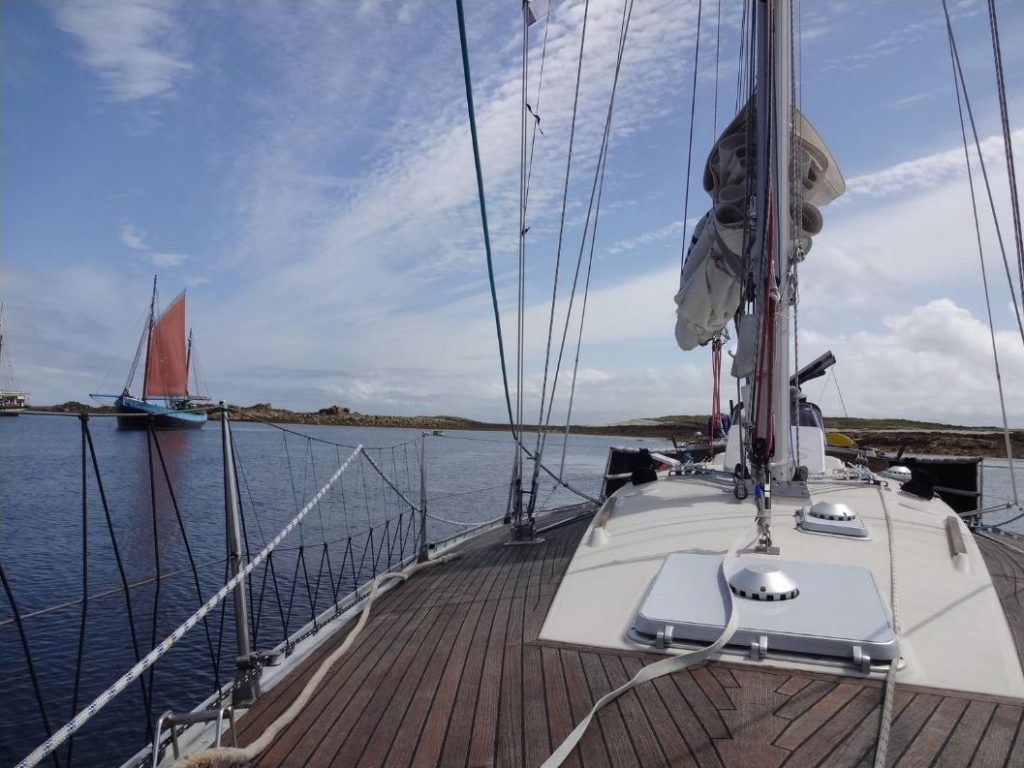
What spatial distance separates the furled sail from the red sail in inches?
2533

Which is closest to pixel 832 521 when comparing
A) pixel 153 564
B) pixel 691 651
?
pixel 691 651

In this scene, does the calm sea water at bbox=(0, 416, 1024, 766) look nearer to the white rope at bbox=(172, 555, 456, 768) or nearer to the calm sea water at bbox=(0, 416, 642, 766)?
the calm sea water at bbox=(0, 416, 642, 766)

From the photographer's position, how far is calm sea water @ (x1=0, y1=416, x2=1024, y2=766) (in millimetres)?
7555

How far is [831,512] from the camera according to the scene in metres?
5.04

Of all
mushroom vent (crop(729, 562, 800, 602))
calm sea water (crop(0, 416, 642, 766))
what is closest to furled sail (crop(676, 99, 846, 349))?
calm sea water (crop(0, 416, 642, 766))

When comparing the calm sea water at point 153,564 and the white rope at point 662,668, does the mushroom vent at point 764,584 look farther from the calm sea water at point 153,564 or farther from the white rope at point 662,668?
the calm sea water at point 153,564

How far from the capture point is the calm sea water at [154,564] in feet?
24.8

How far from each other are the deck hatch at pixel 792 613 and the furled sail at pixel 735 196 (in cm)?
406

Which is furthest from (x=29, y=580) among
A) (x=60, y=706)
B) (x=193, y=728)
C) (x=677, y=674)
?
(x=677, y=674)

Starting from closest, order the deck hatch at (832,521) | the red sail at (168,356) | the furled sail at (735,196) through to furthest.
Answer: the deck hatch at (832,521) < the furled sail at (735,196) < the red sail at (168,356)

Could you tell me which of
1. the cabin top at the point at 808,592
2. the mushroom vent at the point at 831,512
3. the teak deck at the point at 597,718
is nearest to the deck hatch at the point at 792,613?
the cabin top at the point at 808,592

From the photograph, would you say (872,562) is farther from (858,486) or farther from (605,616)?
(858,486)

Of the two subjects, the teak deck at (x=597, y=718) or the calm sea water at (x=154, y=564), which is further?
the calm sea water at (x=154, y=564)

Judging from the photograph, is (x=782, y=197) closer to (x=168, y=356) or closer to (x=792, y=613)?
(x=792, y=613)
